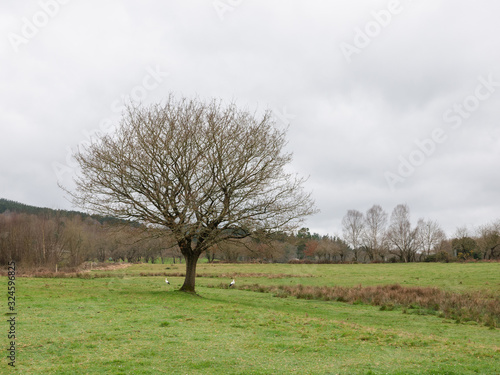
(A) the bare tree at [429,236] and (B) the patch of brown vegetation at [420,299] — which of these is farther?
(A) the bare tree at [429,236]

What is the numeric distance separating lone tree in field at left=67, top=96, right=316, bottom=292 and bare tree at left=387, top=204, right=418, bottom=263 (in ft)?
284

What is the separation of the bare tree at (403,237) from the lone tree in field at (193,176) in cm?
8667

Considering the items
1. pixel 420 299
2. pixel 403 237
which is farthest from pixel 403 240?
pixel 420 299

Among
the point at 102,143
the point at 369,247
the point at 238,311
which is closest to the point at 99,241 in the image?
the point at 369,247

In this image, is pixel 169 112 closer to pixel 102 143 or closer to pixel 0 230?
pixel 102 143

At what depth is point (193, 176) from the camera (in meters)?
26.4

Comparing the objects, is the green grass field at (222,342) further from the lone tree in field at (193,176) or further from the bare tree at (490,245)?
the bare tree at (490,245)

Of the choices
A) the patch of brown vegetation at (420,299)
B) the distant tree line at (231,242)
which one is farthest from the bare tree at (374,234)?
the patch of brown vegetation at (420,299)

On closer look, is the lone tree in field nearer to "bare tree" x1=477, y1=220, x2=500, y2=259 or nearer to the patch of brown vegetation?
the patch of brown vegetation

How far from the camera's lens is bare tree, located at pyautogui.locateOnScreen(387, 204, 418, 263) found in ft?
345

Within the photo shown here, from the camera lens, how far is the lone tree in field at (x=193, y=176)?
984 inches

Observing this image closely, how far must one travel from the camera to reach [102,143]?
2562 cm

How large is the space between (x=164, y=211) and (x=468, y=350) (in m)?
18.5

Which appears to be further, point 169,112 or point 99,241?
point 99,241
